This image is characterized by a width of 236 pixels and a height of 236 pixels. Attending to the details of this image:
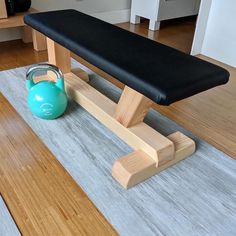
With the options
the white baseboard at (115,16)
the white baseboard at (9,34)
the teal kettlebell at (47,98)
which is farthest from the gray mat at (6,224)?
the white baseboard at (115,16)

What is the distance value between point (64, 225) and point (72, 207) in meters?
0.08

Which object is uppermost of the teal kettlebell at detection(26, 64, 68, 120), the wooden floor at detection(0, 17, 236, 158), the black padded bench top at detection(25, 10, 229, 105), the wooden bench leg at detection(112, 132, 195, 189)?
the black padded bench top at detection(25, 10, 229, 105)

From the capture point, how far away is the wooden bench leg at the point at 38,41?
2.37 meters

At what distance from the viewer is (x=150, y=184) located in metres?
1.19

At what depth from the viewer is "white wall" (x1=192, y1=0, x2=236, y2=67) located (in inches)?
90.5

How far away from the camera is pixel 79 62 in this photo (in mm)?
2230

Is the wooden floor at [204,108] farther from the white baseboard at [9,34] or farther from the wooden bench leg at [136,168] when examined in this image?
the wooden bench leg at [136,168]

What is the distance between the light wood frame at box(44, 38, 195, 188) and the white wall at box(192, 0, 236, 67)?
4.39 ft

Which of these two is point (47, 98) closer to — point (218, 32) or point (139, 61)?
point (139, 61)

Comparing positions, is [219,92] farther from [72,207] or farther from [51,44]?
[72,207]

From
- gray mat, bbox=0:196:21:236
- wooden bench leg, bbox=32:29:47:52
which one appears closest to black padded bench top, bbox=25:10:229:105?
gray mat, bbox=0:196:21:236

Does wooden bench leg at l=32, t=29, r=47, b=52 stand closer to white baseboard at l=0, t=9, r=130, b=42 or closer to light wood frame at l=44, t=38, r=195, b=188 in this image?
white baseboard at l=0, t=9, r=130, b=42

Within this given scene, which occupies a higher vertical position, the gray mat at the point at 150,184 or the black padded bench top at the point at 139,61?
the black padded bench top at the point at 139,61

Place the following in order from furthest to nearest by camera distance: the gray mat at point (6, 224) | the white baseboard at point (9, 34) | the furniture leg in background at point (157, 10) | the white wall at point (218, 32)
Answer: the furniture leg in background at point (157, 10) → the white baseboard at point (9, 34) → the white wall at point (218, 32) → the gray mat at point (6, 224)
